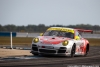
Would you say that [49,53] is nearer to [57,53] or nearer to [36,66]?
[57,53]

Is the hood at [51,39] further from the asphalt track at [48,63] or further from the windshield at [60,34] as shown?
the asphalt track at [48,63]

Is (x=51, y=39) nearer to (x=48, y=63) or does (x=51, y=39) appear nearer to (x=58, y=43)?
(x=58, y=43)

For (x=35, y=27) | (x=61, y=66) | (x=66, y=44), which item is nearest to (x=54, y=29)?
(x=66, y=44)

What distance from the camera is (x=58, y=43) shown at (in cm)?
1614

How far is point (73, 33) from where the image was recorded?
17859mm

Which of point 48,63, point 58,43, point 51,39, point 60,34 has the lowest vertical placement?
point 48,63

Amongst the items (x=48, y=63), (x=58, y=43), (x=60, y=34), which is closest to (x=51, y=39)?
(x=58, y=43)

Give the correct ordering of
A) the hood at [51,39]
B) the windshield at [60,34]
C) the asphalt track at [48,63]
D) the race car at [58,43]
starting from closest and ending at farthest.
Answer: the asphalt track at [48,63], the race car at [58,43], the hood at [51,39], the windshield at [60,34]

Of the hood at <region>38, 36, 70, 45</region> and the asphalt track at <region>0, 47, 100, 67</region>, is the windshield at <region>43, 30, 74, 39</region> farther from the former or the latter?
the asphalt track at <region>0, 47, 100, 67</region>

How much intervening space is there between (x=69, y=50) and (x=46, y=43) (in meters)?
1.14

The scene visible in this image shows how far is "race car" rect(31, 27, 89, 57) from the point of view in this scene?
16.0 metres

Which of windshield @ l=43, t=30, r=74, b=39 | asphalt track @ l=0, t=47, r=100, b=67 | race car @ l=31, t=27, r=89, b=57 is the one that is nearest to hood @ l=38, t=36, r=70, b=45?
race car @ l=31, t=27, r=89, b=57

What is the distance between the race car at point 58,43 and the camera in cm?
1599

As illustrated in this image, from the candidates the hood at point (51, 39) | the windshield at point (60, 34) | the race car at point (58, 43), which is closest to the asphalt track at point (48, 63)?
the race car at point (58, 43)
